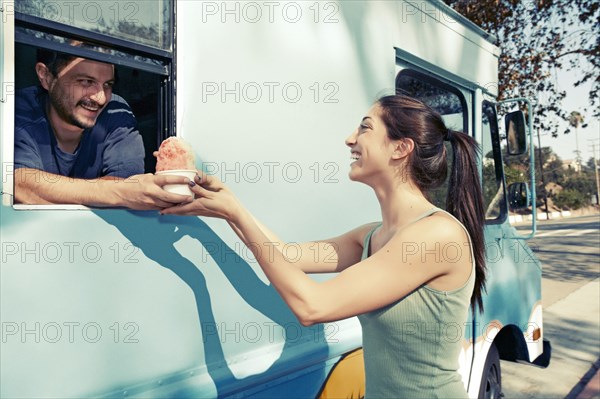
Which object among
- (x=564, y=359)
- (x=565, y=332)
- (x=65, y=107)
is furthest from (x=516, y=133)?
(x=565, y=332)

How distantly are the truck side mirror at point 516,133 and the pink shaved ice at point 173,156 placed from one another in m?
2.77

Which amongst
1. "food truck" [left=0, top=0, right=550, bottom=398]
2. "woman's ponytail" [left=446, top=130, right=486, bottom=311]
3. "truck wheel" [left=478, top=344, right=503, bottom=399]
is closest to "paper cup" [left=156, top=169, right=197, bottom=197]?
"food truck" [left=0, top=0, right=550, bottom=398]

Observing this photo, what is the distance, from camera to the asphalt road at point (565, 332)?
17.1 feet

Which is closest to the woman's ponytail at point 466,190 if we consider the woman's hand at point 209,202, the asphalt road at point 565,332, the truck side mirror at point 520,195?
the woman's hand at point 209,202

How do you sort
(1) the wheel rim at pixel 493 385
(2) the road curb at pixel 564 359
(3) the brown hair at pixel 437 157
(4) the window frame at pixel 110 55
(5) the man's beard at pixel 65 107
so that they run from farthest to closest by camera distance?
(2) the road curb at pixel 564 359
(1) the wheel rim at pixel 493 385
(3) the brown hair at pixel 437 157
(5) the man's beard at pixel 65 107
(4) the window frame at pixel 110 55

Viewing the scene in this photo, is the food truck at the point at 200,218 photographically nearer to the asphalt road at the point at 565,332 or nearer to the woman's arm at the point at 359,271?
the woman's arm at the point at 359,271

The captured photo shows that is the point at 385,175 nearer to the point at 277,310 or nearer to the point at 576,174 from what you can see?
the point at 277,310

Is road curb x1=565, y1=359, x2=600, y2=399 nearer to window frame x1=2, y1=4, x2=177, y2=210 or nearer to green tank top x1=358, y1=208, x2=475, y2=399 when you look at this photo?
green tank top x1=358, y1=208, x2=475, y2=399

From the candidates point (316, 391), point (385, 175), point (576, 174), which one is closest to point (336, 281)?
point (385, 175)

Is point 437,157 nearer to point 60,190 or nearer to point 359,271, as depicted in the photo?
point 359,271

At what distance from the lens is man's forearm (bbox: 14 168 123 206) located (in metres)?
1.39

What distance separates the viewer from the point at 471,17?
11359mm

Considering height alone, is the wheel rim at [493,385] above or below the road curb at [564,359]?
above

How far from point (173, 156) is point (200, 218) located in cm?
28
